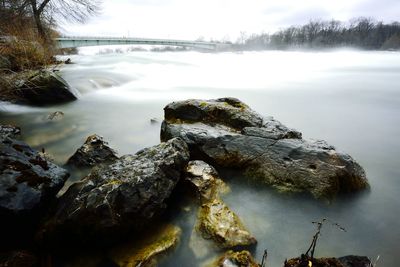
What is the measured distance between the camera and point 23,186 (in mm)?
3502

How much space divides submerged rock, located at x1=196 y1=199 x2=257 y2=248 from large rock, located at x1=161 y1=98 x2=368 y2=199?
3.97 feet

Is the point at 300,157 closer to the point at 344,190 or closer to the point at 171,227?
the point at 344,190

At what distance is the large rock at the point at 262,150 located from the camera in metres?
4.26

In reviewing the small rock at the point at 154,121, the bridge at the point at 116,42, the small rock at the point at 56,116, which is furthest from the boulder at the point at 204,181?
the bridge at the point at 116,42

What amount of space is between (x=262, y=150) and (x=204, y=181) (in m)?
1.33

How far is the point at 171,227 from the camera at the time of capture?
3531 millimetres

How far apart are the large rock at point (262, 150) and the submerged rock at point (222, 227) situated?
3.97ft

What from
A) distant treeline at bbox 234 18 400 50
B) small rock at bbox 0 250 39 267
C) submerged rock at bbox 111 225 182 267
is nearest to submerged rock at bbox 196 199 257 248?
submerged rock at bbox 111 225 182 267

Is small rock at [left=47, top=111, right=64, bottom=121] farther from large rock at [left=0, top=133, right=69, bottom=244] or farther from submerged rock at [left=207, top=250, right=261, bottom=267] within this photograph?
submerged rock at [left=207, top=250, right=261, bottom=267]

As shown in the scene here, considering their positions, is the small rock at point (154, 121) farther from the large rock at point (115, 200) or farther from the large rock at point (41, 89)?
the large rock at point (115, 200)

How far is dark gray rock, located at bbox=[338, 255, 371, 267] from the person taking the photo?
9.43 ft

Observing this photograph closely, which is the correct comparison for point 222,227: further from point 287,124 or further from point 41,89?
point 41,89

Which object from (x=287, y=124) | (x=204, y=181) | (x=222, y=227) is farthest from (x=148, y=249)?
(x=287, y=124)

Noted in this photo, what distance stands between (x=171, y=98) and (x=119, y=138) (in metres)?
5.35
